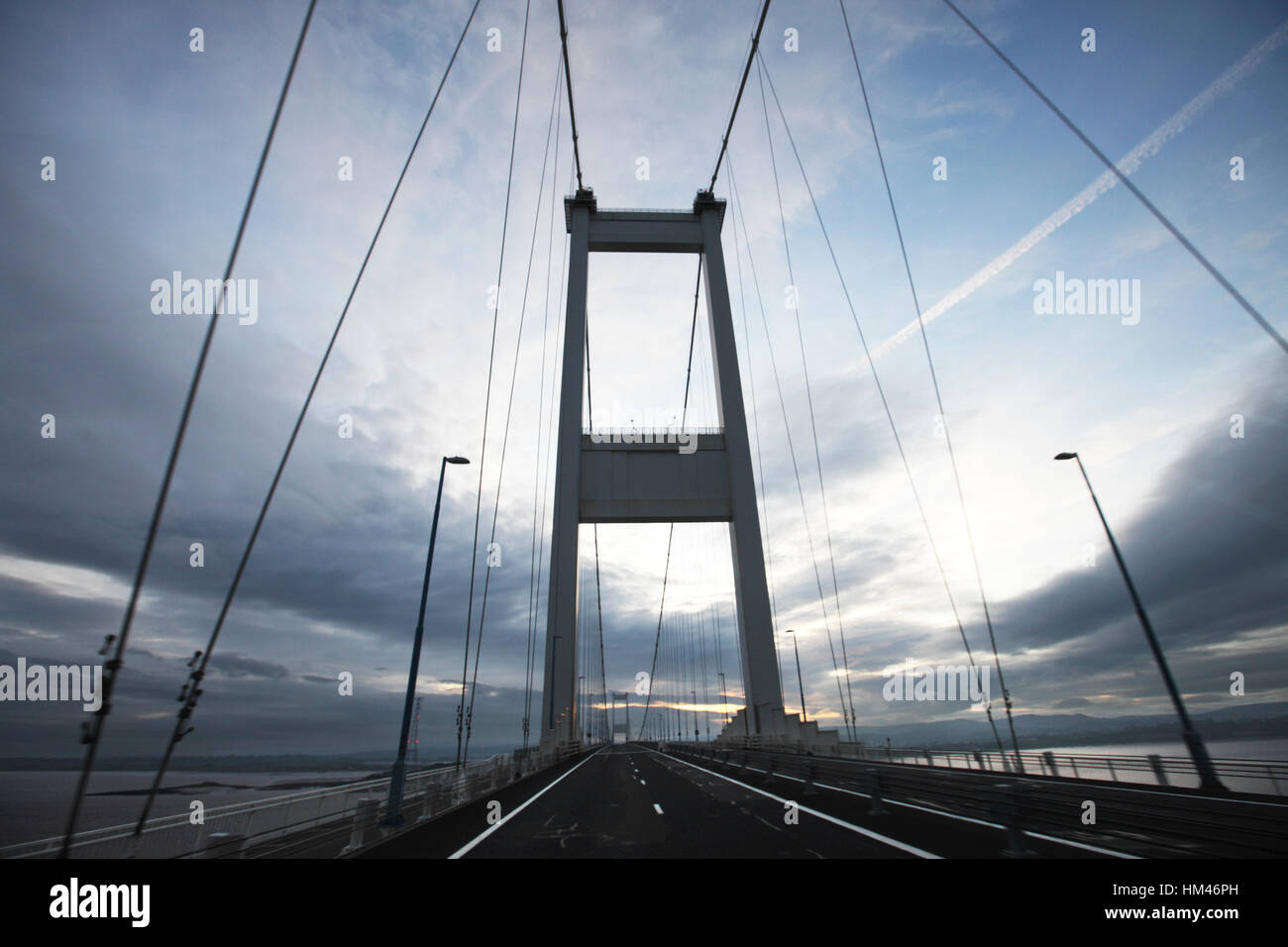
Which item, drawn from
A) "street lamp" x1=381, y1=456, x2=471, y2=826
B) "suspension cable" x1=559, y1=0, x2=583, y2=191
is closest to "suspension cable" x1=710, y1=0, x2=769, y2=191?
"suspension cable" x1=559, y1=0, x2=583, y2=191

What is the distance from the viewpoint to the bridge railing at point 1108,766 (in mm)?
12961

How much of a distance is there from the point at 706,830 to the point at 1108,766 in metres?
14.9

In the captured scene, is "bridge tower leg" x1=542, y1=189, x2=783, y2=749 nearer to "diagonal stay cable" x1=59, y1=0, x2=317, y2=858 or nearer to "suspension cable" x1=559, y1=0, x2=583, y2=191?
"suspension cable" x1=559, y1=0, x2=583, y2=191

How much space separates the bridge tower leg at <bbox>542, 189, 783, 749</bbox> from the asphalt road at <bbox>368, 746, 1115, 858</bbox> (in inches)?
633

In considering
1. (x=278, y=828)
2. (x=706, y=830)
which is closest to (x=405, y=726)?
(x=278, y=828)

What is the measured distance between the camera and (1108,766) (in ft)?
58.4

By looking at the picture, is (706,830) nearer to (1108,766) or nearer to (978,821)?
(978,821)

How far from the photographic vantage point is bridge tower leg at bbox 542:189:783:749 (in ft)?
107

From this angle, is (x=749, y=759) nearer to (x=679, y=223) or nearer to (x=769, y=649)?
(x=769, y=649)

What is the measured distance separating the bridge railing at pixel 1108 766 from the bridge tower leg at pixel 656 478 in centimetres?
701

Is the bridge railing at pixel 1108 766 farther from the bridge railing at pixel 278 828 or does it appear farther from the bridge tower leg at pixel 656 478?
the bridge railing at pixel 278 828
